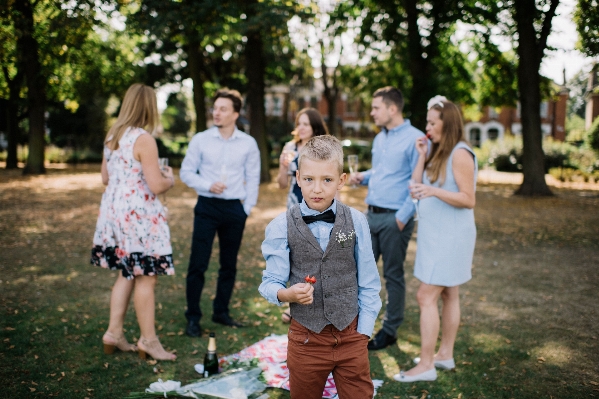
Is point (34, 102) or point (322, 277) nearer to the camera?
point (322, 277)

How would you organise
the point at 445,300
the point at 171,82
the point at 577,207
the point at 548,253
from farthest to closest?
the point at 171,82, the point at 577,207, the point at 548,253, the point at 445,300

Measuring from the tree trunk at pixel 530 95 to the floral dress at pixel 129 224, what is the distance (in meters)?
17.6

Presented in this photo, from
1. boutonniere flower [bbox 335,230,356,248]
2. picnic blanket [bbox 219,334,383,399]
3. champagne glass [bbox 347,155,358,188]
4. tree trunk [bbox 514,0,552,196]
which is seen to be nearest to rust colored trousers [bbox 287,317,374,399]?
boutonniere flower [bbox 335,230,356,248]

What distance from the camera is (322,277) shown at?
2.81 m

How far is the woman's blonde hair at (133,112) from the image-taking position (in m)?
4.57

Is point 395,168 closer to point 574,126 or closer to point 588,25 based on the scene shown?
point 588,25

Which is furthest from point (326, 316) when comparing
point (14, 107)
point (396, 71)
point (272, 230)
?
point (14, 107)

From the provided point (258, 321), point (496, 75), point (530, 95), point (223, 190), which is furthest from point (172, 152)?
point (223, 190)

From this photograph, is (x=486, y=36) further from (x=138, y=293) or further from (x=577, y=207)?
(x=138, y=293)

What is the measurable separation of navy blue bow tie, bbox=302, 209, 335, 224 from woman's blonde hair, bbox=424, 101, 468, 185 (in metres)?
1.77

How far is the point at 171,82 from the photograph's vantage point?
3306cm

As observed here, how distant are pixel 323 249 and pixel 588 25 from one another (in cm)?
1877

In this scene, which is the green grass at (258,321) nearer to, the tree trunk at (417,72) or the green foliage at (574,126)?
the tree trunk at (417,72)

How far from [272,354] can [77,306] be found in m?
2.83
